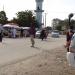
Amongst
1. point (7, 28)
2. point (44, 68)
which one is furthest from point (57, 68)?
point (7, 28)

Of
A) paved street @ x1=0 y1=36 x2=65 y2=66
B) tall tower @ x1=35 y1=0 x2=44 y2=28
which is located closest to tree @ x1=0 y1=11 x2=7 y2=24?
tall tower @ x1=35 y1=0 x2=44 y2=28

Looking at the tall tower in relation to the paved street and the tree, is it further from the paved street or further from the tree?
the paved street

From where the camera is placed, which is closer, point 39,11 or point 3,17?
point 3,17

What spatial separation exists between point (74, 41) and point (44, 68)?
314 centimetres

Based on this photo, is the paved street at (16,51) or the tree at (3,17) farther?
the tree at (3,17)

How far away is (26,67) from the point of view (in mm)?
14805

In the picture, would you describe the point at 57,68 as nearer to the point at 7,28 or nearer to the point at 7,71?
the point at 7,71

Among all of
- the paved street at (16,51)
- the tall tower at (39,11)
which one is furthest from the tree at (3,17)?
the paved street at (16,51)

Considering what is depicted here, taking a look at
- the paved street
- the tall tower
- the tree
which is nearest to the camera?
the paved street

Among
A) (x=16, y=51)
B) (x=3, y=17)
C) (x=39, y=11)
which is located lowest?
(x=16, y=51)

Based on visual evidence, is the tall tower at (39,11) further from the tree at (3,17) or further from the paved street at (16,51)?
the paved street at (16,51)

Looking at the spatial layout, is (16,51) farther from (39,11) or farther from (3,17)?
(39,11)

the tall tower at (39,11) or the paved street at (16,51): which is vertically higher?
the tall tower at (39,11)

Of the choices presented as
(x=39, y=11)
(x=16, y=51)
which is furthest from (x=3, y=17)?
(x=16, y=51)
